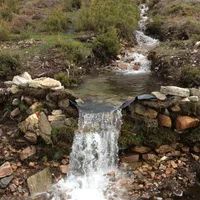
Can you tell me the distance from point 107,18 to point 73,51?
3130mm

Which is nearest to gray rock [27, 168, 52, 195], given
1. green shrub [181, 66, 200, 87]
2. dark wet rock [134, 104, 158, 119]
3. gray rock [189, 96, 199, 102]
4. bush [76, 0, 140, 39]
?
dark wet rock [134, 104, 158, 119]

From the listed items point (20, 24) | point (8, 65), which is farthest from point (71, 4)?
point (8, 65)

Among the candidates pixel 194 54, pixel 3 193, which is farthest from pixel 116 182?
pixel 194 54

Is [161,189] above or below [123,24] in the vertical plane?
below

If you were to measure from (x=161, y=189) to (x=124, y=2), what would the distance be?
1094cm

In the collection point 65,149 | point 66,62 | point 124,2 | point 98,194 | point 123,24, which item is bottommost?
point 98,194

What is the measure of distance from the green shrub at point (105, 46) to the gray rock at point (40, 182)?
5948 mm

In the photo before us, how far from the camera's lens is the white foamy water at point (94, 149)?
6.69 metres

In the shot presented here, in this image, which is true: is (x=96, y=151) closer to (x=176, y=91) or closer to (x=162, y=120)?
(x=162, y=120)

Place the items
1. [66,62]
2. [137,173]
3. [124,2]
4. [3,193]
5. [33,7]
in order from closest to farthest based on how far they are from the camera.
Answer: [3,193]
[137,173]
[66,62]
[124,2]
[33,7]

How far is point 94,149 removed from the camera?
22.9ft

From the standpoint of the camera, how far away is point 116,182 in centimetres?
646

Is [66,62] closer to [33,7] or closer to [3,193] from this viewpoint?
[3,193]

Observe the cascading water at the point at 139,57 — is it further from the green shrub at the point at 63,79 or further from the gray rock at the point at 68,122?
the gray rock at the point at 68,122
